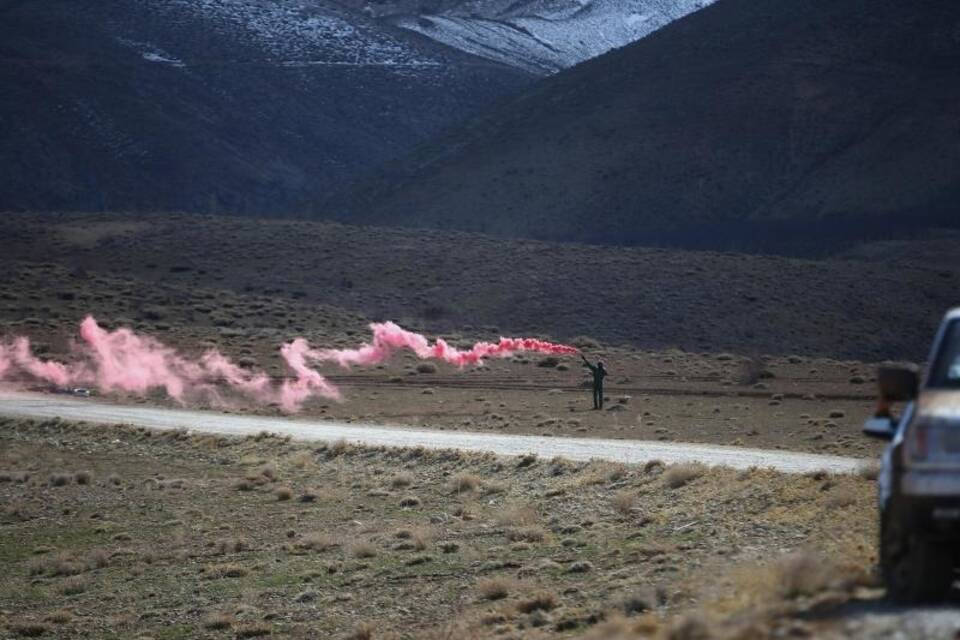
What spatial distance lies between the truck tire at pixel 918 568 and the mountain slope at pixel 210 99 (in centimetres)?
11846

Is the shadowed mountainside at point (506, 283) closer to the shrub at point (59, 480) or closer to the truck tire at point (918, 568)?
the shrub at point (59, 480)

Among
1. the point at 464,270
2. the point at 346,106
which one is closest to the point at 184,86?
→ the point at 346,106

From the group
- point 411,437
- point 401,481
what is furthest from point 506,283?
point 401,481

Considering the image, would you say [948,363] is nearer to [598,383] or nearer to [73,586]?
[73,586]

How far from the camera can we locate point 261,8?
177375 millimetres

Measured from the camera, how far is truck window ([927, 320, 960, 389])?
11.3 meters

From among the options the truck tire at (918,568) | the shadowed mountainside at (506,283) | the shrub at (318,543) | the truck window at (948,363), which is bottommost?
the shrub at (318,543)

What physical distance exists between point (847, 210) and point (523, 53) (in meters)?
95.4

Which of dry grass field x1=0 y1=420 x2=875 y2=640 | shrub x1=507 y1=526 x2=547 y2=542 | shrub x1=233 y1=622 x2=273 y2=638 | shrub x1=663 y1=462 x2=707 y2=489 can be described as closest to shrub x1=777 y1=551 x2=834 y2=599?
dry grass field x1=0 y1=420 x2=875 y2=640

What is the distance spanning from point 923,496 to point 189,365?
180 ft

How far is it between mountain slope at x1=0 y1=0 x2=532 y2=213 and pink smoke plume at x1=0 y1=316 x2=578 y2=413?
61393mm

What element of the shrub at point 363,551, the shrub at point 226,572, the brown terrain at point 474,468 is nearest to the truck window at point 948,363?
the brown terrain at point 474,468

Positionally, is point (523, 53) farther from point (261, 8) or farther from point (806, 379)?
point (806, 379)

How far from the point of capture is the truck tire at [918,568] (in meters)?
10.5
